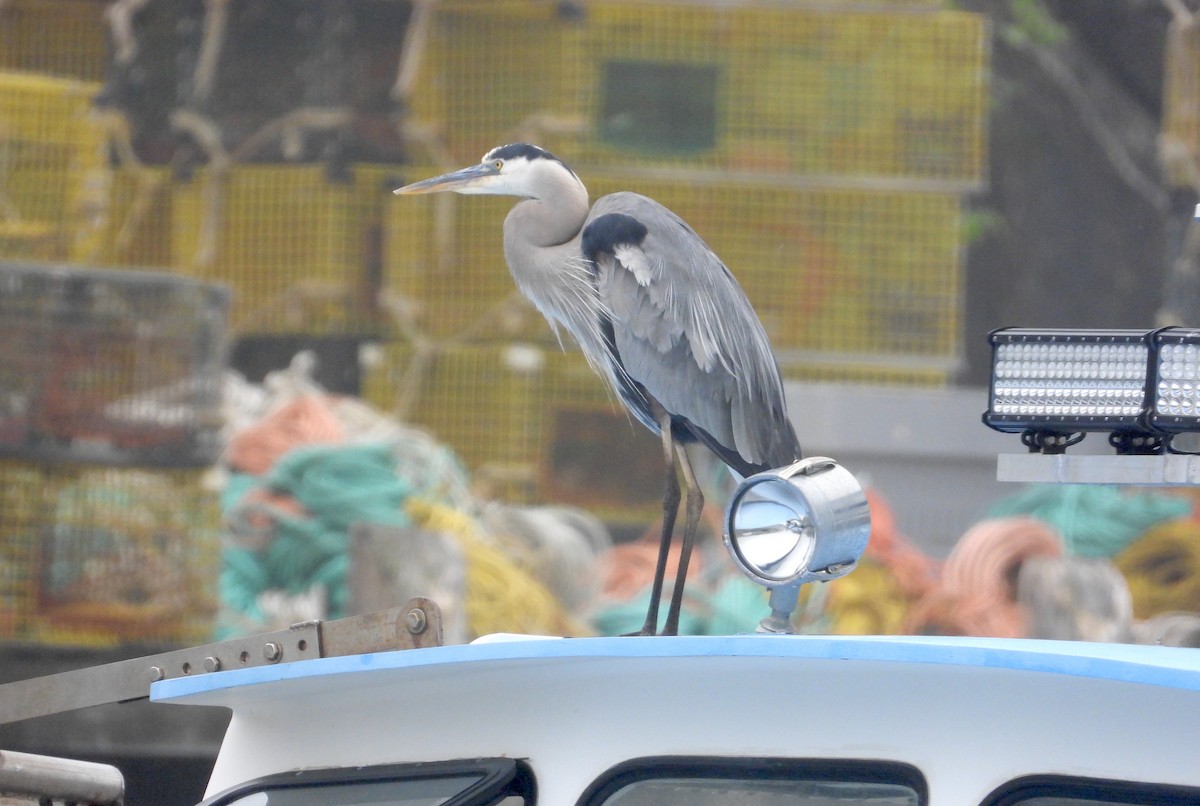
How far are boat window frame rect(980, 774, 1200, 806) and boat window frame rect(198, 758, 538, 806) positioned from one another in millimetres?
511

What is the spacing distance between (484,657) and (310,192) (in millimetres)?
6190

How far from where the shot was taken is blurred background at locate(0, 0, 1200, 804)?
707cm

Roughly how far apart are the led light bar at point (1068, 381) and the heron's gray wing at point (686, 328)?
2.99ft

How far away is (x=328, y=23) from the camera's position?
7.79 meters

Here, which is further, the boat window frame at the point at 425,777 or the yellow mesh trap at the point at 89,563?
the yellow mesh trap at the point at 89,563

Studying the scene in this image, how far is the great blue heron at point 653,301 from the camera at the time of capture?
2.93 m

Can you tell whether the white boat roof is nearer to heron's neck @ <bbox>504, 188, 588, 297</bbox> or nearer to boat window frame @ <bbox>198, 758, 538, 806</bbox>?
boat window frame @ <bbox>198, 758, 538, 806</bbox>

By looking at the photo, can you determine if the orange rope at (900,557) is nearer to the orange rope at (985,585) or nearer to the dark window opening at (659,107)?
the orange rope at (985,585)

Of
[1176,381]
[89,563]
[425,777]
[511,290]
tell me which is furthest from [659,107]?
[425,777]

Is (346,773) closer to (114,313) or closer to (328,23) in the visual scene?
(114,313)

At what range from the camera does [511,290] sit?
7.39 m

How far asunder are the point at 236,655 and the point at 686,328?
1.19 m

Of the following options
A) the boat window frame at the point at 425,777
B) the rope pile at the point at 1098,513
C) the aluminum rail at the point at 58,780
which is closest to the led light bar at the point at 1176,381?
the boat window frame at the point at 425,777

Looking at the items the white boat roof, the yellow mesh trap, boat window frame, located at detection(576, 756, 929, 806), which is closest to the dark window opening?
the yellow mesh trap
